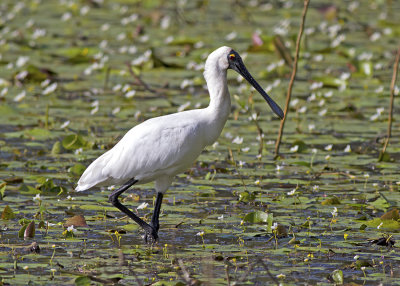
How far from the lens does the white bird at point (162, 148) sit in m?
6.56

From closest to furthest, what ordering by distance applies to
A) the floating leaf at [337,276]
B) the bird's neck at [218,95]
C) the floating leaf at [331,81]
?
the floating leaf at [337,276] < the bird's neck at [218,95] < the floating leaf at [331,81]

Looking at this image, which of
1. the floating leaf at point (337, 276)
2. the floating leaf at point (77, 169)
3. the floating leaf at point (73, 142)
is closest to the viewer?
the floating leaf at point (337, 276)

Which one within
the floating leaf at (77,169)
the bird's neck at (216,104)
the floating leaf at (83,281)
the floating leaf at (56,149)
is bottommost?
the floating leaf at (83,281)

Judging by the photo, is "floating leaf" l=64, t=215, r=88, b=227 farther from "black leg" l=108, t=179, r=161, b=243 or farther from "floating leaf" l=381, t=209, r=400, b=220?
"floating leaf" l=381, t=209, r=400, b=220

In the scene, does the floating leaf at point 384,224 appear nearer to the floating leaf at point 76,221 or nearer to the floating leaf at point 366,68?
the floating leaf at point 76,221

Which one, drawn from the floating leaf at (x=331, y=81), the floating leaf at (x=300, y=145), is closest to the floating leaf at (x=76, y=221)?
the floating leaf at (x=300, y=145)

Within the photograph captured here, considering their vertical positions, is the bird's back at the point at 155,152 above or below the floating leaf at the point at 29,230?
above

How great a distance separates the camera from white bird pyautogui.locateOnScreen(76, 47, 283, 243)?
656 centimetres

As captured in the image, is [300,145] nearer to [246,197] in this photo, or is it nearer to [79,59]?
[246,197]

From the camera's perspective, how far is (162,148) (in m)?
6.55

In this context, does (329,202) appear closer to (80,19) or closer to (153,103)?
(153,103)

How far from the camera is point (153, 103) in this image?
1096 cm

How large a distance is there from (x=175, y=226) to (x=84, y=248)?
0.89m

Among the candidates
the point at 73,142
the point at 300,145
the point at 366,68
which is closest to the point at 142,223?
the point at 73,142
